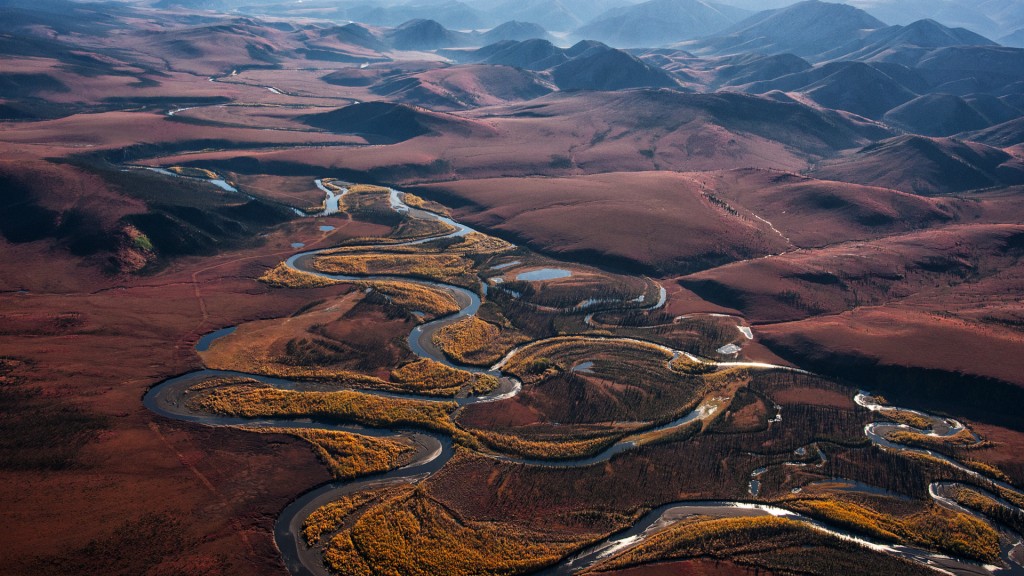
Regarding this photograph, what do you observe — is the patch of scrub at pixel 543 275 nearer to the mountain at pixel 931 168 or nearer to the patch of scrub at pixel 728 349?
the patch of scrub at pixel 728 349

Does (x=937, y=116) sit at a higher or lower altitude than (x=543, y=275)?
higher

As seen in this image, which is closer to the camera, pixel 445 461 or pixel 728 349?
pixel 445 461

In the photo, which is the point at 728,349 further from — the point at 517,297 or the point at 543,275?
the point at 543,275

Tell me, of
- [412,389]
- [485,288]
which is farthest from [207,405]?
[485,288]

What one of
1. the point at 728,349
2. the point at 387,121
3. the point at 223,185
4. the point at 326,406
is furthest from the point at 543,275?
the point at 387,121

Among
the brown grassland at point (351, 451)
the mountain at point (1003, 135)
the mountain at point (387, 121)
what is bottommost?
the brown grassland at point (351, 451)

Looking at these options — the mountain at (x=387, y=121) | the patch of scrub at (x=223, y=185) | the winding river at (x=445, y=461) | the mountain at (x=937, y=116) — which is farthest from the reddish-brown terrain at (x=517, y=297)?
the mountain at (x=937, y=116)
